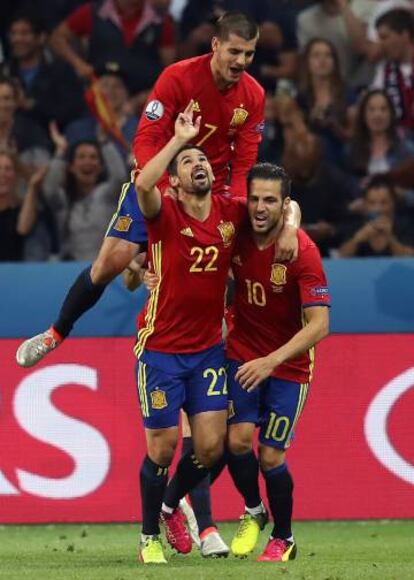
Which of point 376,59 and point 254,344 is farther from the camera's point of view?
point 376,59

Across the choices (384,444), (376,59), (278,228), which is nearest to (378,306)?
→ (384,444)

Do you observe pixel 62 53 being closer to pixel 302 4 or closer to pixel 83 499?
pixel 302 4

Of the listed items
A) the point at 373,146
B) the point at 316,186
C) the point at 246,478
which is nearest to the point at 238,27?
the point at 246,478

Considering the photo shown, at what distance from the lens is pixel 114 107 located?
1488 cm

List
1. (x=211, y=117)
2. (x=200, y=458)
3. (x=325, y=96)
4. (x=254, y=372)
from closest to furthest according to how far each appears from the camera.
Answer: (x=254, y=372) < (x=200, y=458) < (x=211, y=117) < (x=325, y=96)

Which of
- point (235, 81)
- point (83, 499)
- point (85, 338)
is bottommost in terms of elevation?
point (83, 499)

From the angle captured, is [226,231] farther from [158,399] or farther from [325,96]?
[325,96]

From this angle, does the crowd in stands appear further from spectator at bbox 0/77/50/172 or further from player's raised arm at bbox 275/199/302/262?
player's raised arm at bbox 275/199/302/262

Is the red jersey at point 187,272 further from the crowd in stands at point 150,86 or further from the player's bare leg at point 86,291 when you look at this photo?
the crowd in stands at point 150,86

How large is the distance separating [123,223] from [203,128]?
708mm

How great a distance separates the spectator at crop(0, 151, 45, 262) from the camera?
13.9m

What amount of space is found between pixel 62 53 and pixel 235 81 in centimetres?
572

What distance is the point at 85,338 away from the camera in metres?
12.2

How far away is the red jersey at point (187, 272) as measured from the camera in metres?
9.23
